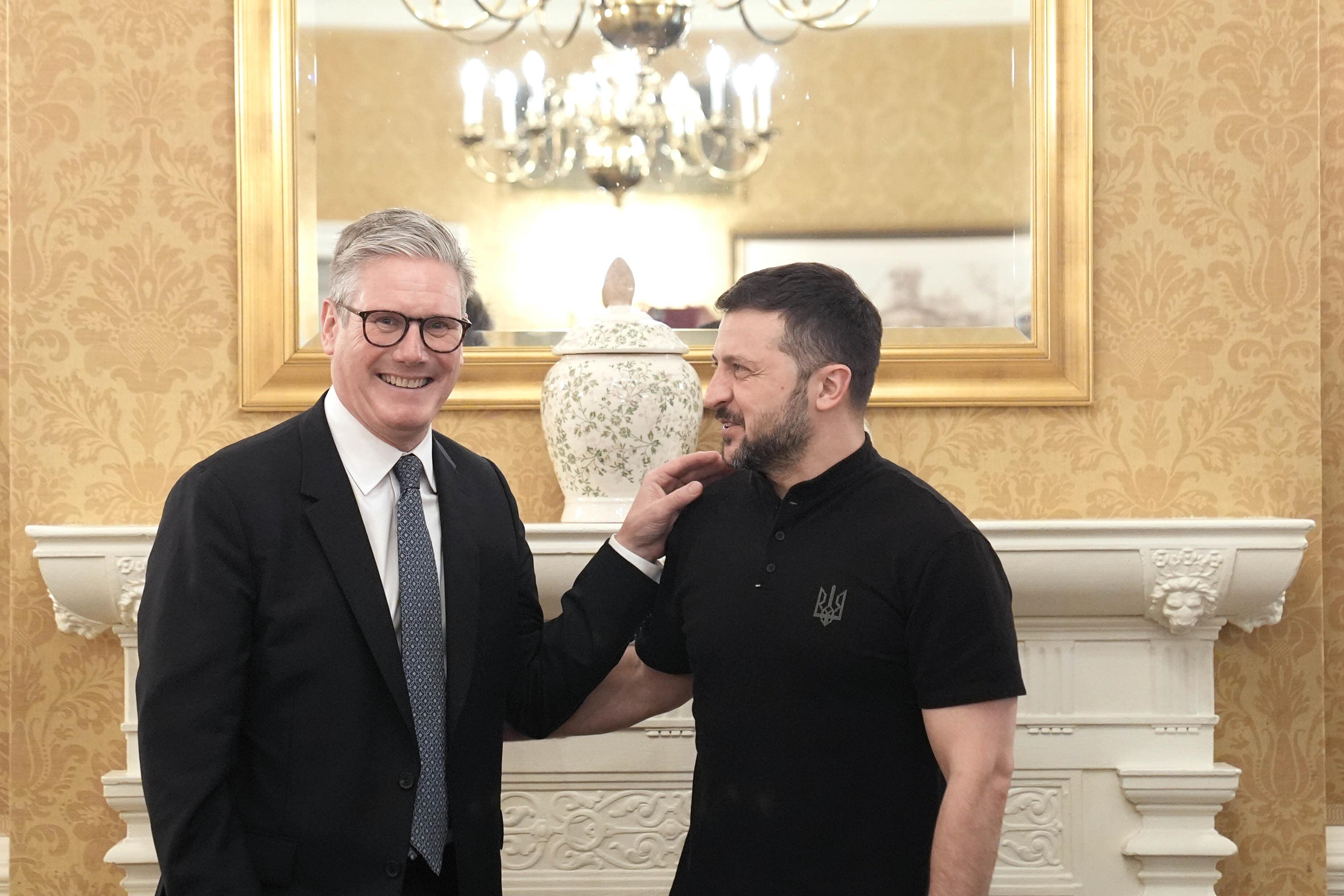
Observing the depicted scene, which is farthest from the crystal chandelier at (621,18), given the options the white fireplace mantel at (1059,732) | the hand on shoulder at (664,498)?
the hand on shoulder at (664,498)

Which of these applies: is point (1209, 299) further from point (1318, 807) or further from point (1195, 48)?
point (1318, 807)

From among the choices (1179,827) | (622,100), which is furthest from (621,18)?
(1179,827)

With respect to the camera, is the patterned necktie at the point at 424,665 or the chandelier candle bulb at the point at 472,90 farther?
the chandelier candle bulb at the point at 472,90

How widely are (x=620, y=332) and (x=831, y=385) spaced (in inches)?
32.6

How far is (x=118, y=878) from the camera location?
2.64 meters

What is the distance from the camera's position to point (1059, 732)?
2520 mm

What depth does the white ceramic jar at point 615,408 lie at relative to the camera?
7.78 feet

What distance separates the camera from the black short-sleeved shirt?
1504mm

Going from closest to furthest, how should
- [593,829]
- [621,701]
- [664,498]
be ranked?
1. [664,498]
2. [621,701]
3. [593,829]

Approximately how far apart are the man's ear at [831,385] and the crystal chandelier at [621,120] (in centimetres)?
106

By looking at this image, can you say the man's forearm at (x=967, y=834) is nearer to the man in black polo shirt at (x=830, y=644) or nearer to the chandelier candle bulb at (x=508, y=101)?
the man in black polo shirt at (x=830, y=644)

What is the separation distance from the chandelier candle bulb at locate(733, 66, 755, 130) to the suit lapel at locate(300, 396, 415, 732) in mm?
1346

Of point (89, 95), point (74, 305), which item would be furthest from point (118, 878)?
point (89, 95)

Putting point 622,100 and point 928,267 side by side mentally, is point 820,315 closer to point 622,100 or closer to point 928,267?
point 928,267
